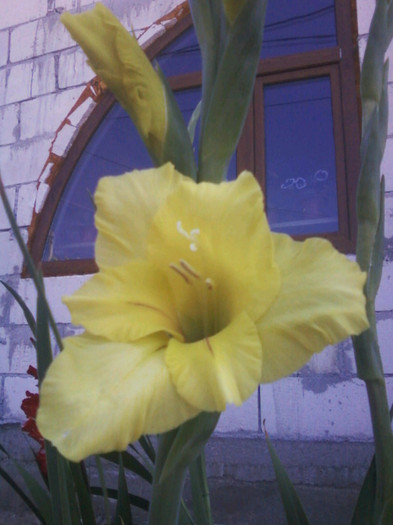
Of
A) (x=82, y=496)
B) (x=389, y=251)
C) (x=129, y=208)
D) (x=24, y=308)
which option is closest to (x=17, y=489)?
(x=82, y=496)

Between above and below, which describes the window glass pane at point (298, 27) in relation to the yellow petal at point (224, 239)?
above

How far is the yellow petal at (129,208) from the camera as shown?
35 cm

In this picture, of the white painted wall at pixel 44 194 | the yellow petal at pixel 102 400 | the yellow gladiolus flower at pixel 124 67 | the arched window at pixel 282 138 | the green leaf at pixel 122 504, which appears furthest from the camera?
the arched window at pixel 282 138

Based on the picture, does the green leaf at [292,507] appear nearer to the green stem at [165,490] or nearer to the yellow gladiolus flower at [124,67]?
the green stem at [165,490]

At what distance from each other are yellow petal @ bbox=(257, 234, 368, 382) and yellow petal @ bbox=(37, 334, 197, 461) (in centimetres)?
7

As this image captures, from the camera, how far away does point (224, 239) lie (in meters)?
0.34

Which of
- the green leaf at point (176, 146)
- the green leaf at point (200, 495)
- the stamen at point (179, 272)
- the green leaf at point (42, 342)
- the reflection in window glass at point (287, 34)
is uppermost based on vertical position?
the reflection in window glass at point (287, 34)

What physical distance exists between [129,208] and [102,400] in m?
0.14

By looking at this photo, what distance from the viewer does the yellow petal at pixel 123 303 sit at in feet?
1.06

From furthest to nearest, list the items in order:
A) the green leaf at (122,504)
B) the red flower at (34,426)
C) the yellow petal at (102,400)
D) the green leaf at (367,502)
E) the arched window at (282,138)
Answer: the arched window at (282,138) < the red flower at (34,426) < the green leaf at (122,504) < the green leaf at (367,502) < the yellow petal at (102,400)

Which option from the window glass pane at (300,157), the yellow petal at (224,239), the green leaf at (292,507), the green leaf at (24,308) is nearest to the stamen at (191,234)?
the yellow petal at (224,239)

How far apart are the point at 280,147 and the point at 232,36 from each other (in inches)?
51.2

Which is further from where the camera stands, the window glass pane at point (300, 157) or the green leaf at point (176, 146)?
the window glass pane at point (300, 157)

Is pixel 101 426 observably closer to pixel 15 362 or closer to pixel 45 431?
pixel 45 431
